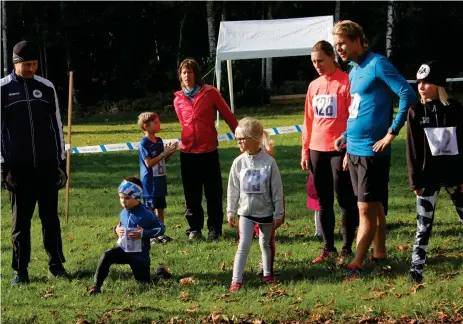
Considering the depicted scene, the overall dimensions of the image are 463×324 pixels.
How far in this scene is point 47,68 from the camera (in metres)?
43.9

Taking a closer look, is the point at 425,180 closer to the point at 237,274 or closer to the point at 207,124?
the point at 237,274

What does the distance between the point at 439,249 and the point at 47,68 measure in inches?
1498

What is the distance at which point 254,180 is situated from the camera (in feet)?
24.3

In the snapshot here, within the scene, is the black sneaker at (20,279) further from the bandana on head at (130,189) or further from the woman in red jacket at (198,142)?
the woman in red jacket at (198,142)

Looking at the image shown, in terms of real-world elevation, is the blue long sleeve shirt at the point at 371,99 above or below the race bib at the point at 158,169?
above

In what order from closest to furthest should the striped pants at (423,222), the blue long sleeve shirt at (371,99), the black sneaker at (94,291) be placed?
1. the striped pants at (423,222)
2. the blue long sleeve shirt at (371,99)
3. the black sneaker at (94,291)

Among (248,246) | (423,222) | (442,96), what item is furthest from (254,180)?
(442,96)

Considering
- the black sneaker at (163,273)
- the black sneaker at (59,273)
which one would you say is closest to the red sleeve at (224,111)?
the black sneaker at (163,273)

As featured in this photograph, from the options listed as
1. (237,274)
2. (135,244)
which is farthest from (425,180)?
(135,244)

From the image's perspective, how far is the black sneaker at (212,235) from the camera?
31.8ft

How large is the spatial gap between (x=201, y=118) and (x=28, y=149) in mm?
2322

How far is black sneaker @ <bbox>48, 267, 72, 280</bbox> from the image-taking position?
8.34m

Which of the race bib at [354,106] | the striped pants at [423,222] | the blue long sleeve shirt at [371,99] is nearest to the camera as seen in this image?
the striped pants at [423,222]

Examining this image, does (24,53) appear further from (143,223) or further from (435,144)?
(435,144)
